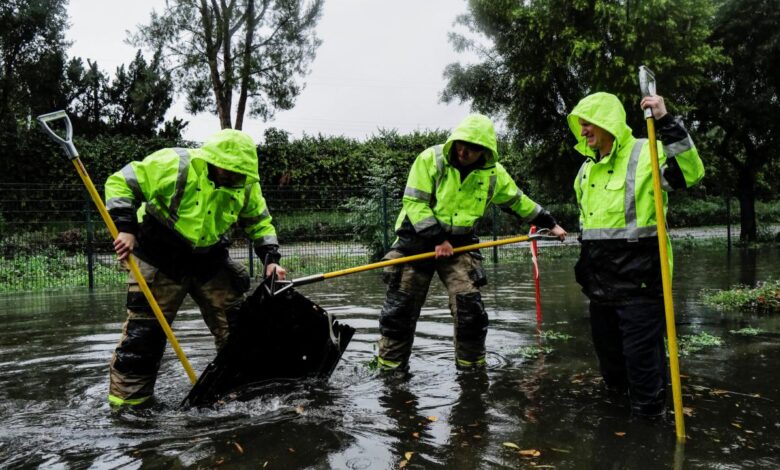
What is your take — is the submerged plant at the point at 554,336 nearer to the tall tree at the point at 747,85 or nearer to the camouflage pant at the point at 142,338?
the camouflage pant at the point at 142,338

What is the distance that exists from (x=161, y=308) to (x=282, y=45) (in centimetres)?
2259

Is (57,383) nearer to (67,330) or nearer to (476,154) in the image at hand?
(67,330)

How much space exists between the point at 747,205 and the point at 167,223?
2096cm

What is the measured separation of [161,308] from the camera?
416 centimetres

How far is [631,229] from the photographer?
356 cm

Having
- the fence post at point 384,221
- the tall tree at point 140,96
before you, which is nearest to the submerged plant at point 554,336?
the fence post at point 384,221

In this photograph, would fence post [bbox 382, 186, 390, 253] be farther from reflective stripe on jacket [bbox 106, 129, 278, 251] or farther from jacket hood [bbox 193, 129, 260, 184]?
jacket hood [bbox 193, 129, 260, 184]

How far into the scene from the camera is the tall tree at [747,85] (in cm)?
1845

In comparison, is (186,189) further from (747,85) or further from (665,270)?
(747,85)

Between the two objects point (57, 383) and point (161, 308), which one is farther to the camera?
point (57, 383)

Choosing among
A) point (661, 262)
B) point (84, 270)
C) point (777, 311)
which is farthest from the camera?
point (84, 270)

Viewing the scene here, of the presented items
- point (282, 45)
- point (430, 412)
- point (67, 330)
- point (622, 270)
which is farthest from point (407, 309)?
point (282, 45)

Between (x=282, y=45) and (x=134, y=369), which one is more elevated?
(x=282, y=45)

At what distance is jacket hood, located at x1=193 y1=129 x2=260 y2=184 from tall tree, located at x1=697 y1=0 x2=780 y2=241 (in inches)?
697
